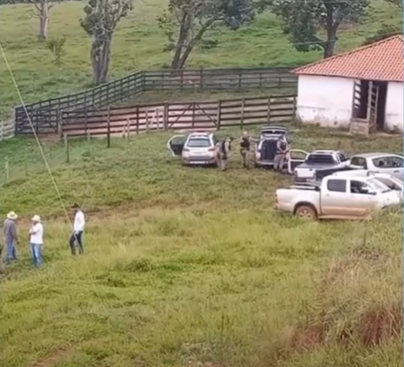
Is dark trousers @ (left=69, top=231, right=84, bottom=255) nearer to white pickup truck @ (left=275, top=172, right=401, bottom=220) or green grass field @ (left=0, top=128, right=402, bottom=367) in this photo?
green grass field @ (left=0, top=128, right=402, bottom=367)

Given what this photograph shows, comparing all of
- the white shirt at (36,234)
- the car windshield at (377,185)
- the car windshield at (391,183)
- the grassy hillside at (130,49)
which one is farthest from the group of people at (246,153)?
the grassy hillside at (130,49)

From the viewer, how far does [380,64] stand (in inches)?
1513

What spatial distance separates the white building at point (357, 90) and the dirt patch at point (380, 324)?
2686 centimetres

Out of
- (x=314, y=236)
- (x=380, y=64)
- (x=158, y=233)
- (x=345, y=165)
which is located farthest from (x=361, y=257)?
(x=380, y=64)

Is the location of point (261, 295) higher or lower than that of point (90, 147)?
higher

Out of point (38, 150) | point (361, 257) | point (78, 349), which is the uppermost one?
point (361, 257)

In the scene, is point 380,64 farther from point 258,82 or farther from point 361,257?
point 361,257

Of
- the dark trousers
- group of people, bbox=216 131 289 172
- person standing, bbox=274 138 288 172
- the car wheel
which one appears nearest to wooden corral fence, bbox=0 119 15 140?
group of people, bbox=216 131 289 172

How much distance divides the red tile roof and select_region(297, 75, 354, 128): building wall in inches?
11.4

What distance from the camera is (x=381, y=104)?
38.1 m

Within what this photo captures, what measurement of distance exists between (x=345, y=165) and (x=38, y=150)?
13450mm

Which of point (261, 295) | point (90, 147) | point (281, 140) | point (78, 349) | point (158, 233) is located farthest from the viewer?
point (90, 147)

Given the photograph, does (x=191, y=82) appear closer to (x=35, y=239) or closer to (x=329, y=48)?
(x=329, y=48)

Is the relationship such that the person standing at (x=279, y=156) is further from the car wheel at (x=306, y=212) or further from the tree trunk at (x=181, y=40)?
the tree trunk at (x=181, y=40)
